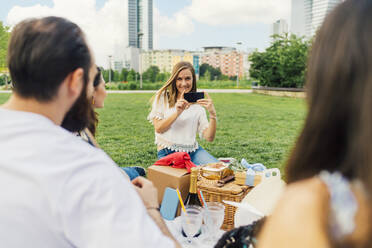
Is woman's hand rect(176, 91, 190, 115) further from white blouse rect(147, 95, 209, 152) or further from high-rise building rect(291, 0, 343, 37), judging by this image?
high-rise building rect(291, 0, 343, 37)

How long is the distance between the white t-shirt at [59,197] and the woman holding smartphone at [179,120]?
2716 millimetres

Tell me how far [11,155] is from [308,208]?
765 mm

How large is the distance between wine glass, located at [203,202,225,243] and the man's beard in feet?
2.17

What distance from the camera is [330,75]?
671 millimetres

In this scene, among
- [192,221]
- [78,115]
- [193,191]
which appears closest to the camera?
[78,115]

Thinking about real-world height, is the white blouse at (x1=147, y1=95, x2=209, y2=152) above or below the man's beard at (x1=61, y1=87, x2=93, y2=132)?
below

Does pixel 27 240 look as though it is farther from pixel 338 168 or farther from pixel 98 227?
pixel 338 168

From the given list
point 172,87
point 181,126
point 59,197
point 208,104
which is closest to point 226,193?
point 59,197

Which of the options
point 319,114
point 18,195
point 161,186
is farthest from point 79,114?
point 161,186

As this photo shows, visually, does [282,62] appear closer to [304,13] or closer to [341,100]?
[341,100]

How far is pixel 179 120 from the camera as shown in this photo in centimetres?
379

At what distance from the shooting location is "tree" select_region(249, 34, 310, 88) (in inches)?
915

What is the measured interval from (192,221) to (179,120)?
7.88 feet

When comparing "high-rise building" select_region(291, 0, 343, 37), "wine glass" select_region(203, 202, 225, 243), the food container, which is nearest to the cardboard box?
the food container
